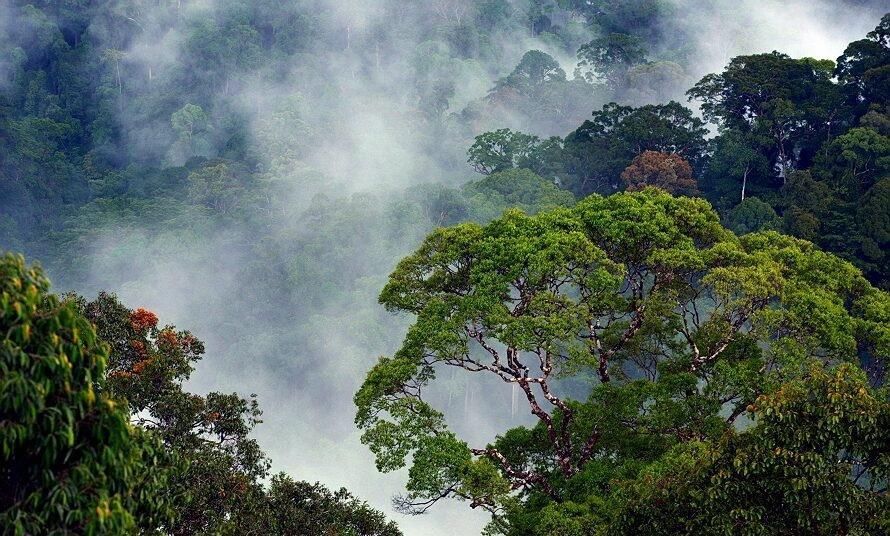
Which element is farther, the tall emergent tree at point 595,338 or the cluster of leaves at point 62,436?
the tall emergent tree at point 595,338

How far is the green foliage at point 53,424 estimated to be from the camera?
10422mm

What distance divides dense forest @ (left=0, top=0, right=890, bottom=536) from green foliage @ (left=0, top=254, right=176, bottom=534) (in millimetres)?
32

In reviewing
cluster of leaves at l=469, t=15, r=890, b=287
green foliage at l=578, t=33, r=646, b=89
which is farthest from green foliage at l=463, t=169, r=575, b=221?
green foliage at l=578, t=33, r=646, b=89

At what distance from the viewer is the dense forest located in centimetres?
1523

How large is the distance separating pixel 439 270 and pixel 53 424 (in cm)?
1459

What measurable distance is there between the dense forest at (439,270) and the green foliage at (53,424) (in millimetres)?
32

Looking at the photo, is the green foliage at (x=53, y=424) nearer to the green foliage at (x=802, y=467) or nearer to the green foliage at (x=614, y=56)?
the green foliage at (x=802, y=467)

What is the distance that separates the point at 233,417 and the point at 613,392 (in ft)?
23.2

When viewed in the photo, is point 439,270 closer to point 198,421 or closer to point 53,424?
point 198,421

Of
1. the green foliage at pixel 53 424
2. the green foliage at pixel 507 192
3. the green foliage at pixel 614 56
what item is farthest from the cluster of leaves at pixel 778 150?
the green foliage at pixel 53 424

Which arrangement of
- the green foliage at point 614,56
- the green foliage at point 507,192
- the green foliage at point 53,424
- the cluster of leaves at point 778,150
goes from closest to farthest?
1. the green foliage at point 53,424
2. the cluster of leaves at point 778,150
3. the green foliage at point 507,192
4. the green foliage at point 614,56

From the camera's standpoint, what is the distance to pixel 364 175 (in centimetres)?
8694

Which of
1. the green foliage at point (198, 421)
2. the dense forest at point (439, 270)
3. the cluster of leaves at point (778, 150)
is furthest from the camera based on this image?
the cluster of leaves at point (778, 150)

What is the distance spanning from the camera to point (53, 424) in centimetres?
1063
